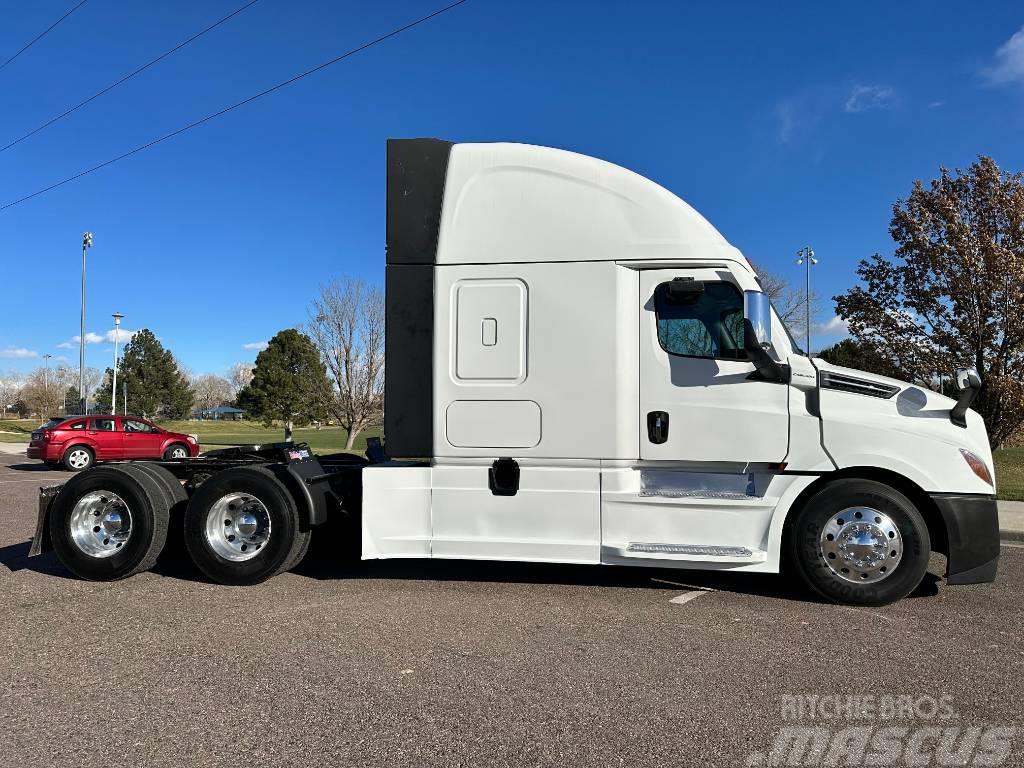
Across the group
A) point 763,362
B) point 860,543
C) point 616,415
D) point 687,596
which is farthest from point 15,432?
point 860,543

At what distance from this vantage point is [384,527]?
5.48 metres

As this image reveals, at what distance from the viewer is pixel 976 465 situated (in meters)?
5.04

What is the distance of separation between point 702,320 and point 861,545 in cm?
193

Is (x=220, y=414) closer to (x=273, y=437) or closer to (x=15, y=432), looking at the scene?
(x=15, y=432)

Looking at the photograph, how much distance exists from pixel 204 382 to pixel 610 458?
498 ft

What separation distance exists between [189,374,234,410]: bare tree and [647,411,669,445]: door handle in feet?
424

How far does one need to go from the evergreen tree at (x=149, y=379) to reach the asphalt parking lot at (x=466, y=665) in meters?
69.3

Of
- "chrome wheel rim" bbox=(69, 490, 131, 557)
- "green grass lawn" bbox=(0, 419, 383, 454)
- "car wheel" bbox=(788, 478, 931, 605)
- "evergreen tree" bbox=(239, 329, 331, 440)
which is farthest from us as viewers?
"evergreen tree" bbox=(239, 329, 331, 440)

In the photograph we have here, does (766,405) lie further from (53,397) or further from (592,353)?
(53,397)

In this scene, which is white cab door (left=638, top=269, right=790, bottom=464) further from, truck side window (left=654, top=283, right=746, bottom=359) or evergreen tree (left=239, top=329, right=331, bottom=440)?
evergreen tree (left=239, top=329, right=331, bottom=440)

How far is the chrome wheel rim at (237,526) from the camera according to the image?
5.79 metres

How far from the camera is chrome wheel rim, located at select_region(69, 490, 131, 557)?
6000 mm

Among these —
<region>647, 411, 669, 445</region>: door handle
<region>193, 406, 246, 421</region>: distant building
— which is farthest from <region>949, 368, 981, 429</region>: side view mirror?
<region>193, 406, 246, 421</region>: distant building
